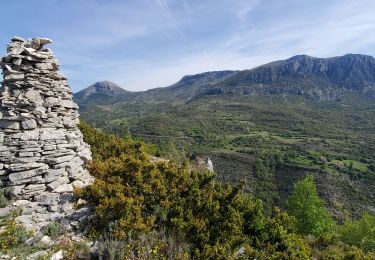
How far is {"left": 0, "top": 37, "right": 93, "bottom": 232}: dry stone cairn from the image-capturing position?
43.7ft

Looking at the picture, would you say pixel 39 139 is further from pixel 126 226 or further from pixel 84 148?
pixel 126 226

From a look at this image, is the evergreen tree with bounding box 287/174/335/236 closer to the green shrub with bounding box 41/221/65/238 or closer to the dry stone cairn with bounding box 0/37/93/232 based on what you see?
the dry stone cairn with bounding box 0/37/93/232

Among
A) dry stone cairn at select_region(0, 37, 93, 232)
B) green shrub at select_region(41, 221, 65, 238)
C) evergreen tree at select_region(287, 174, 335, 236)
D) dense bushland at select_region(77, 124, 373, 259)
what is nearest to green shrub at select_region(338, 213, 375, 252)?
evergreen tree at select_region(287, 174, 335, 236)

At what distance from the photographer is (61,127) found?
1600 cm

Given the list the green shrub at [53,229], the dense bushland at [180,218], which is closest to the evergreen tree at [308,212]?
the dense bushland at [180,218]

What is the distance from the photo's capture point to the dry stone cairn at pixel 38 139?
13.3 m

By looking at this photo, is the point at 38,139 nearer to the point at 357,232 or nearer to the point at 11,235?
the point at 11,235

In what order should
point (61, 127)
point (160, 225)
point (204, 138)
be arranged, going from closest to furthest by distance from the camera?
point (160, 225) < point (61, 127) < point (204, 138)

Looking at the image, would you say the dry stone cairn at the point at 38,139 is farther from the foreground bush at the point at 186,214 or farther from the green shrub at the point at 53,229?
the foreground bush at the point at 186,214

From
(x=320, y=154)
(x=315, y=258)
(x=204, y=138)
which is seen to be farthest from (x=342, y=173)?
(x=315, y=258)

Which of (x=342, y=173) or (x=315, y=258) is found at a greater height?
(x=315, y=258)

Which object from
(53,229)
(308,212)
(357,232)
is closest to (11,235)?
(53,229)

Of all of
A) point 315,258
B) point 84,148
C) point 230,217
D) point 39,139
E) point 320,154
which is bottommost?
point 320,154

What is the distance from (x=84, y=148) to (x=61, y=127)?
1.80m
